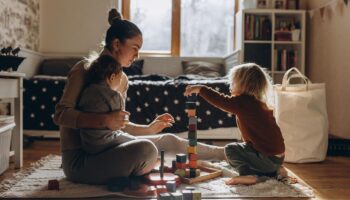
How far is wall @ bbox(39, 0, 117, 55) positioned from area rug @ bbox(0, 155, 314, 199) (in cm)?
222

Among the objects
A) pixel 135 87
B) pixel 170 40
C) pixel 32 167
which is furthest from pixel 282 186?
pixel 170 40

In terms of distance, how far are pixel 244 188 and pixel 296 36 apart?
7.88 feet

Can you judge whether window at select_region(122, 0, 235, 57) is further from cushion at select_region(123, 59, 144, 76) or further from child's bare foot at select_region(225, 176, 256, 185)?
child's bare foot at select_region(225, 176, 256, 185)

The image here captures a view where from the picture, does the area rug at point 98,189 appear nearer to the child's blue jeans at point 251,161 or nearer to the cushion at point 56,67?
the child's blue jeans at point 251,161

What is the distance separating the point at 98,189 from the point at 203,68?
234 cm

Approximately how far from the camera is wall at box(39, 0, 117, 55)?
12.7ft

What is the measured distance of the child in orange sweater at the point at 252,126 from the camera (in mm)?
1781

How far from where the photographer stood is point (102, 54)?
157 cm

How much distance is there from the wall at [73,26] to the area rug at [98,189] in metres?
2.22

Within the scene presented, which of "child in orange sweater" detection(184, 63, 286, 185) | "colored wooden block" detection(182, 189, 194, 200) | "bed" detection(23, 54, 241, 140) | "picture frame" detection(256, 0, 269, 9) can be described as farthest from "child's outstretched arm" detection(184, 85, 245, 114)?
"picture frame" detection(256, 0, 269, 9)

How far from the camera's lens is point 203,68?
12.2 ft

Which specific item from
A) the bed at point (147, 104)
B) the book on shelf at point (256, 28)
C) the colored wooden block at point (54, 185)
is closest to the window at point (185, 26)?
the book on shelf at point (256, 28)

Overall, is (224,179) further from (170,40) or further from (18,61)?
(170,40)

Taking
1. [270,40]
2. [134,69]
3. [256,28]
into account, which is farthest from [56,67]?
[270,40]
